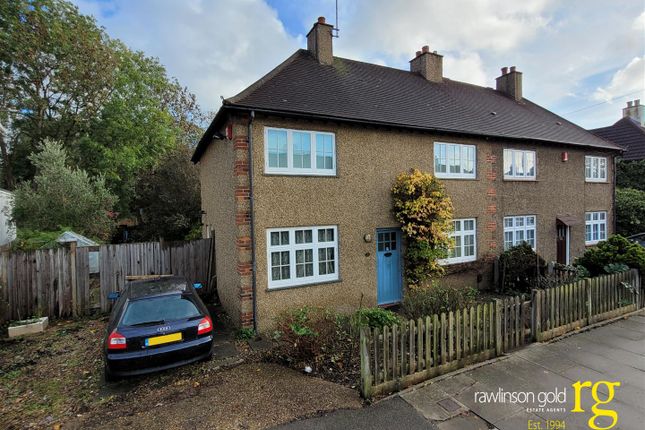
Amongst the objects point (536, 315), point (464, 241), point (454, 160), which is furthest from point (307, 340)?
point (454, 160)

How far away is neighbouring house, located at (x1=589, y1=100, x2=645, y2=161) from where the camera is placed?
67.1 feet

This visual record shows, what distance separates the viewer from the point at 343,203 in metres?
8.29

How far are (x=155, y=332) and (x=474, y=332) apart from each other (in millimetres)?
5365

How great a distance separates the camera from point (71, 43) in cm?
1752

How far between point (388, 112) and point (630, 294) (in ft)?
25.8

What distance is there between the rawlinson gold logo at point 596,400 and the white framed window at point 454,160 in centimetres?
647

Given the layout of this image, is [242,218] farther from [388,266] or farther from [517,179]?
[517,179]

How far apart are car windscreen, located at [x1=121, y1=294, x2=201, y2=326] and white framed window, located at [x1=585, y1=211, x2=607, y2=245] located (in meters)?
16.4

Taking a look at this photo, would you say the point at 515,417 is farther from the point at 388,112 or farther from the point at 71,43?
the point at 71,43

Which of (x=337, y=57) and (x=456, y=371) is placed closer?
(x=456, y=371)

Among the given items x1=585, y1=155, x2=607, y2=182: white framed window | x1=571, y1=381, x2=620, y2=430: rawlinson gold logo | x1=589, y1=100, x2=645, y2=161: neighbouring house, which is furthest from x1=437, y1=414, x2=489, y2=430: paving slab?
x1=589, y1=100, x2=645, y2=161: neighbouring house

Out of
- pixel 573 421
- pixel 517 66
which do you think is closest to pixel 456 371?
pixel 573 421

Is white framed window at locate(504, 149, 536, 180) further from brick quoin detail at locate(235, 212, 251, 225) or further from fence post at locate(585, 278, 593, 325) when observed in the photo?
brick quoin detail at locate(235, 212, 251, 225)

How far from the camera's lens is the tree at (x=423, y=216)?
28.5 feet
